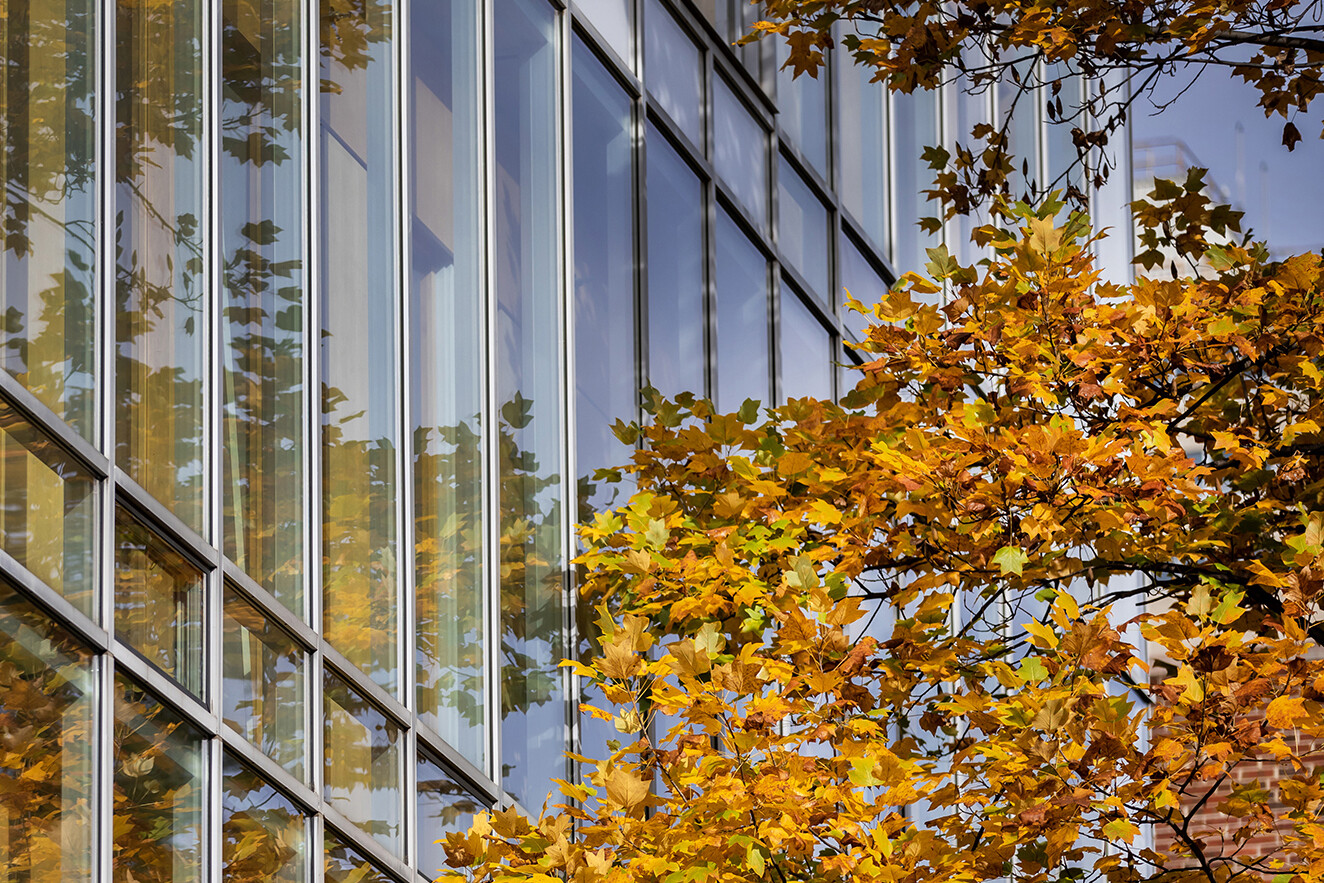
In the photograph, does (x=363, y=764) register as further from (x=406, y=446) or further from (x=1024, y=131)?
(x=1024, y=131)

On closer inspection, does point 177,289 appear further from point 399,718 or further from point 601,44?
point 601,44

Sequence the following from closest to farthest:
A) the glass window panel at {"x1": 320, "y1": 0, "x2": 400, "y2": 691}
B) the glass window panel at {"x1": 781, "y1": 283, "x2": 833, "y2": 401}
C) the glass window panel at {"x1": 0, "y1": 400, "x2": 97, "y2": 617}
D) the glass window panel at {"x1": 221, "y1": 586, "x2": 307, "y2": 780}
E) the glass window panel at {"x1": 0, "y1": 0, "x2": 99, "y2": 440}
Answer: the glass window panel at {"x1": 0, "y1": 400, "x2": 97, "y2": 617} → the glass window panel at {"x1": 0, "y1": 0, "x2": 99, "y2": 440} → the glass window panel at {"x1": 221, "y1": 586, "x2": 307, "y2": 780} → the glass window panel at {"x1": 320, "y1": 0, "x2": 400, "y2": 691} → the glass window panel at {"x1": 781, "y1": 283, "x2": 833, "y2": 401}

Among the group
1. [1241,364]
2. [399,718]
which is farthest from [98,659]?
[1241,364]

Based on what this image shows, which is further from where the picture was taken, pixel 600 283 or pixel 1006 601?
pixel 600 283

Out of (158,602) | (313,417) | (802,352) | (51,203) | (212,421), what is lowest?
(158,602)

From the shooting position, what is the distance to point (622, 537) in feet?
22.6

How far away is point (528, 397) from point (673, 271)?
1.77 m

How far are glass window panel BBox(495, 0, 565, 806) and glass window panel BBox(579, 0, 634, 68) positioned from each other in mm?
411

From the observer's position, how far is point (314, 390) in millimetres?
5703

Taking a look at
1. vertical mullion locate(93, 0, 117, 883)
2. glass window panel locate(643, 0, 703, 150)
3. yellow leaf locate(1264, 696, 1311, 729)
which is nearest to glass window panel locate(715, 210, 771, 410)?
glass window panel locate(643, 0, 703, 150)

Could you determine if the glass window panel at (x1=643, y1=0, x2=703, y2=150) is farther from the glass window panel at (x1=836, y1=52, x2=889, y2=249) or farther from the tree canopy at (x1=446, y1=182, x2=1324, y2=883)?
the tree canopy at (x1=446, y1=182, x2=1324, y2=883)

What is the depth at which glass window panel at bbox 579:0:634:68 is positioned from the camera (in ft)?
26.0

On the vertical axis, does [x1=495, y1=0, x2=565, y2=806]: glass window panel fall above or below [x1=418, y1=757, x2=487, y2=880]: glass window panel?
above

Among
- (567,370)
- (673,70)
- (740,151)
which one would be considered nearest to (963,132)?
(740,151)
